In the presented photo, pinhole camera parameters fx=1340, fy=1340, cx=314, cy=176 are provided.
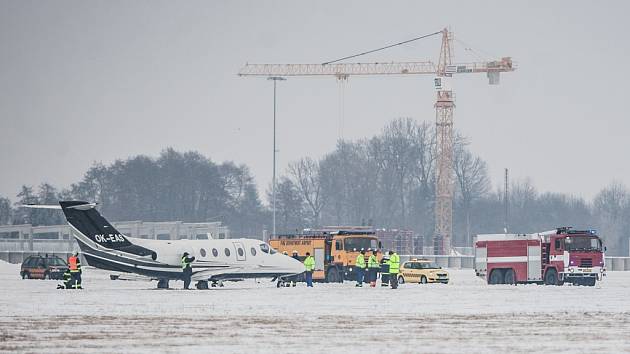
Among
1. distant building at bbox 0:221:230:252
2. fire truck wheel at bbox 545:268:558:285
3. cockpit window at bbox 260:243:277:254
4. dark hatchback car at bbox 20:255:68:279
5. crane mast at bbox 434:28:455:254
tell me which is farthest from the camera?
crane mast at bbox 434:28:455:254

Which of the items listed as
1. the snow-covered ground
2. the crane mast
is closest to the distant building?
the crane mast

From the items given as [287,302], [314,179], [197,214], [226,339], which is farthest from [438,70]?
[226,339]

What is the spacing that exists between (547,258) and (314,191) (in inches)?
4648

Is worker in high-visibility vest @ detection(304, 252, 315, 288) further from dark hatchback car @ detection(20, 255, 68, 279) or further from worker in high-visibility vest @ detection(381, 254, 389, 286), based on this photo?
dark hatchback car @ detection(20, 255, 68, 279)

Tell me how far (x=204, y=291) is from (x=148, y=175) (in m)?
127

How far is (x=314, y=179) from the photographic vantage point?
602 ft

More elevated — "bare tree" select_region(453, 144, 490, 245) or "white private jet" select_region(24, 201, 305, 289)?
"bare tree" select_region(453, 144, 490, 245)

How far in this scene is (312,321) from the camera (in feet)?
114

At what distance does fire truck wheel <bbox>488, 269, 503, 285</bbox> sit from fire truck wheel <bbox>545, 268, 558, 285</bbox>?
302 cm

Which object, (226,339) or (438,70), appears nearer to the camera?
(226,339)

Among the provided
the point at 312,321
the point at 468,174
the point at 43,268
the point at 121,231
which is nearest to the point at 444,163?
the point at 468,174

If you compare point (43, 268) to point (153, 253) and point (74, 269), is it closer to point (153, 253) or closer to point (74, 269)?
point (74, 269)

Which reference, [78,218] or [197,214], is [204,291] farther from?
[197,214]

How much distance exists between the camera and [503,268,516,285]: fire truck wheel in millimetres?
66312
